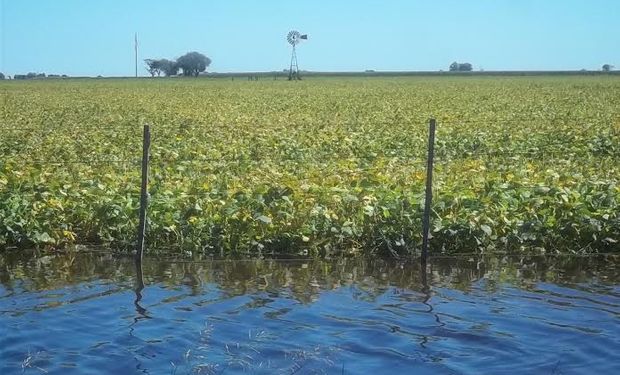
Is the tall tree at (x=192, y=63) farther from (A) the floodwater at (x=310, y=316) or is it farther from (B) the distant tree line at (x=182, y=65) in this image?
(A) the floodwater at (x=310, y=316)

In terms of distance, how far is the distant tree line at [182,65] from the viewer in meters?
165

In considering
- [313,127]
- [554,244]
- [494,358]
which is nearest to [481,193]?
[554,244]

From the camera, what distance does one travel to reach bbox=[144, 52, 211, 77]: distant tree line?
6501 inches

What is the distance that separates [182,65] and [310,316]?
534ft

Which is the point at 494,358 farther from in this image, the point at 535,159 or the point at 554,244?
the point at 535,159

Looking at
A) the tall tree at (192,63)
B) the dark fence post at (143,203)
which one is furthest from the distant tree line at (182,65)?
the dark fence post at (143,203)

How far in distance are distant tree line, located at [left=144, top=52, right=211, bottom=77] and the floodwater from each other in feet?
516

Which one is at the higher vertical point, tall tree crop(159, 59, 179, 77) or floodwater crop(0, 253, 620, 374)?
tall tree crop(159, 59, 179, 77)

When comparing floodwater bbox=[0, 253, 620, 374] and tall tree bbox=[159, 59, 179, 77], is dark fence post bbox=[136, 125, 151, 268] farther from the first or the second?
tall tree bbox=[159, 59, 179, 77]

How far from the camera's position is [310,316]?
7172 mm

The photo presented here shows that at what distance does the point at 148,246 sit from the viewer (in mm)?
9633

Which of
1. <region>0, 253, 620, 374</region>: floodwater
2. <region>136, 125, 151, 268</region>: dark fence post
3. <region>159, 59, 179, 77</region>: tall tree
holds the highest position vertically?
<region>159, 59, 179, 77</region>: tall tree

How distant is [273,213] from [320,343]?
3501 millimetres

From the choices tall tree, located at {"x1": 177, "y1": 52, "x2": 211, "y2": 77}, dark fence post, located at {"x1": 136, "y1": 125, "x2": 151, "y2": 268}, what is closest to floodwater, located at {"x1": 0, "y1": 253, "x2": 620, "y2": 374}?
dark fence post, located at {"x1": 136, "y1": 125, "x2": 151, "y2": 268}
